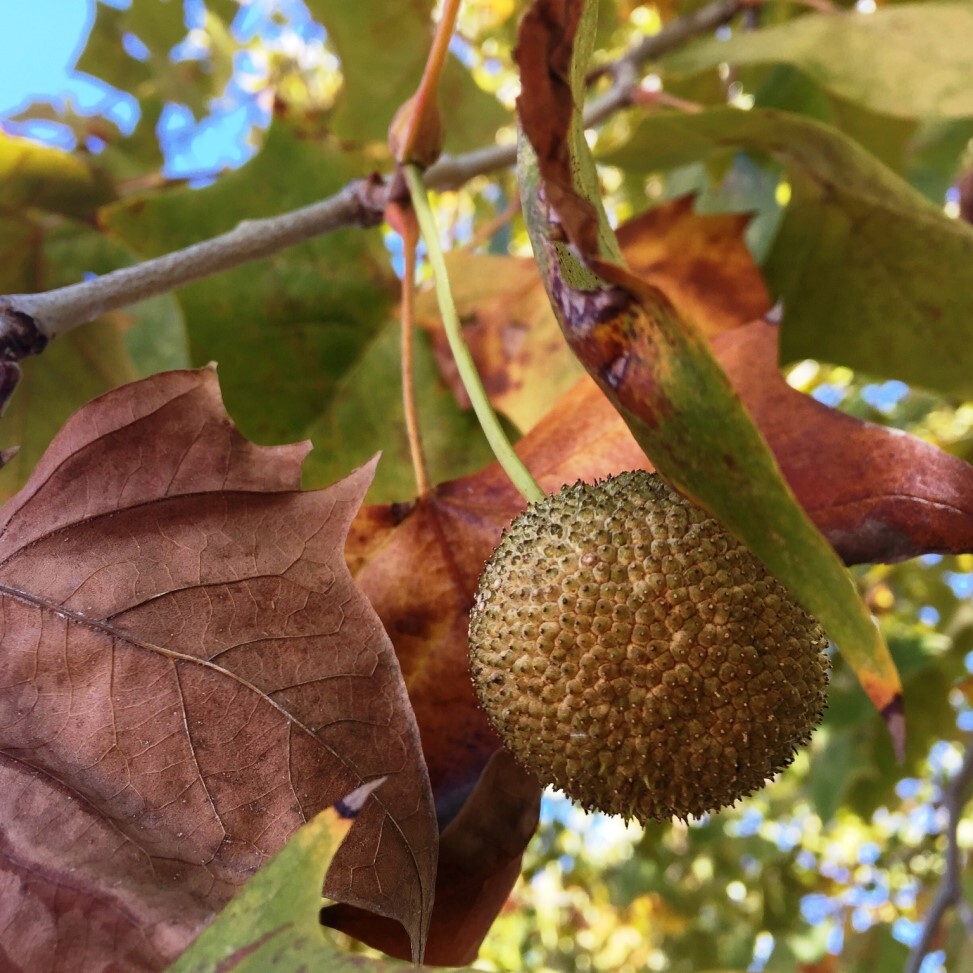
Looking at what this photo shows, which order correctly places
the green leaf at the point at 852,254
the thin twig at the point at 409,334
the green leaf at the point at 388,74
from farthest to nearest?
the green leaf at the point at 388,74, the green leaf at the point at 852,254, the thin twig at the point at 409,334

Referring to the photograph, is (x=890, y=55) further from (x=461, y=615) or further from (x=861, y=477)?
(x=461, y=615)

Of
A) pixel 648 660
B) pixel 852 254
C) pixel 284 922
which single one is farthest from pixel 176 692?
pixel 852 254

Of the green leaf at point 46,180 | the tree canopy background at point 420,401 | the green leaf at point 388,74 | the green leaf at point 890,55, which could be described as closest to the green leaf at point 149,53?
the tree canopy background at point 420,401

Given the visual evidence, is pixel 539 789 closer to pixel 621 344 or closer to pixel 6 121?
pixel 621 344

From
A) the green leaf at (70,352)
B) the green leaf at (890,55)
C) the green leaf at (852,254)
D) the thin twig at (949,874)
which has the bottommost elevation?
the thin twig at (949,874)

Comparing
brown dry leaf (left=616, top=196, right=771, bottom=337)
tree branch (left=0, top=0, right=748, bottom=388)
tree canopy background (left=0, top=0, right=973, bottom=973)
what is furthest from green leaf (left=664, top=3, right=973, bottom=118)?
tree branch (left=0, top=0, right=748, bottom=388)

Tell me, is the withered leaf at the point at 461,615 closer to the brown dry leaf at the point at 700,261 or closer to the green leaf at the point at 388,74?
the brown dry leaf at the point at 700,261

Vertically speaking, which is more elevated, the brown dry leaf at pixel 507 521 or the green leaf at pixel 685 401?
the green leaf at pixel 685 401
